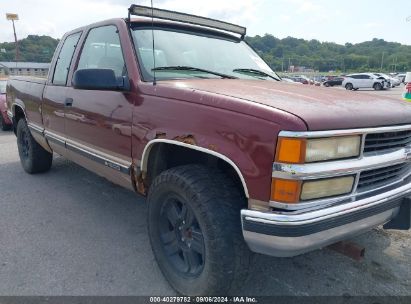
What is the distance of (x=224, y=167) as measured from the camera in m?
2.48

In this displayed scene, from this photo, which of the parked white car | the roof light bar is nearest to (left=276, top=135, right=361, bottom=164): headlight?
the roof light bar

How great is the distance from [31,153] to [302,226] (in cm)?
437

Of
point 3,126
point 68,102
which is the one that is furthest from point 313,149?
point 3,126

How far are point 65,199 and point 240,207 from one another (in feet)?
9.31

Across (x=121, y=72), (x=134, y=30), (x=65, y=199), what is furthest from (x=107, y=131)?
(x=65, y=199)

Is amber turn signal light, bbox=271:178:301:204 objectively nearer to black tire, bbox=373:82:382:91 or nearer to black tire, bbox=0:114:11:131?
black tire, bbox=0:114:11:131

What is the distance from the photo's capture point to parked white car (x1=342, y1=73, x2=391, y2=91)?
3291cm

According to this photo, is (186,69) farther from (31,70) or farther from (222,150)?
(31,70)

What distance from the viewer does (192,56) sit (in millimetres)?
3195

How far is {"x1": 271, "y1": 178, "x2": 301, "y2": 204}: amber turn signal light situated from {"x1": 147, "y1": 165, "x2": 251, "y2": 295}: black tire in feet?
1.14

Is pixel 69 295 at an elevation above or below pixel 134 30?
below

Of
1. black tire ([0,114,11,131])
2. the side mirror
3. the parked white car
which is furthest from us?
the parked white car

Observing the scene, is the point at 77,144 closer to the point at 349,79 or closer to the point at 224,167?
the point at 224,167

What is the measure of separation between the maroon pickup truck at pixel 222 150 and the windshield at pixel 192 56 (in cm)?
1
